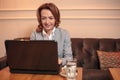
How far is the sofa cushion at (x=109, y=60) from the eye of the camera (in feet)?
8.45

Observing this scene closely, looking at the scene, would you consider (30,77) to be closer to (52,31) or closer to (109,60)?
(52,31)

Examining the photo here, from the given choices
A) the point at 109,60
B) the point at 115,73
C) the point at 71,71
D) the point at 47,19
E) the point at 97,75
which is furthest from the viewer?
the point at 109,60

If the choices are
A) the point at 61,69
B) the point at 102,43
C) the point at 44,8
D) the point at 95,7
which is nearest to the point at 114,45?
the point at 102,43

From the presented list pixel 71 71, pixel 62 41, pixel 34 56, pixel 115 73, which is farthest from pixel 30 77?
pixel 62 41

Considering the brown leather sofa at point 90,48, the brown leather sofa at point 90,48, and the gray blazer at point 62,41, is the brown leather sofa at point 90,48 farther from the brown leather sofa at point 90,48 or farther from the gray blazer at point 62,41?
the gray blazer at point 62,41

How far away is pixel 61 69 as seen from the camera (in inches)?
68.0

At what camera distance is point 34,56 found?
1.54 meters

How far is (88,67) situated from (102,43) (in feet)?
1.20

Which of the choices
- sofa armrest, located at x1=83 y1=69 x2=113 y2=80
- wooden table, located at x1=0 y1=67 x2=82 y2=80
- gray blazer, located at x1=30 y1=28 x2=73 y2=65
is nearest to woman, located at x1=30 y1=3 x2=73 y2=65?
gray blazer, located at x1=30 y1=28 x2=73 y2=65

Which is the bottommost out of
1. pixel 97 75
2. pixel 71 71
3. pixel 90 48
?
pixel 97 75

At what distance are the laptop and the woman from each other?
68cm

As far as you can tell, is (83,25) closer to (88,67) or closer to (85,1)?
(85,1)

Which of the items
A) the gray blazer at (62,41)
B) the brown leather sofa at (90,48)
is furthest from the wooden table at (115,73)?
the brown leather sofa at (90,48)

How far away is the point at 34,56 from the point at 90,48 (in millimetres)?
1392
